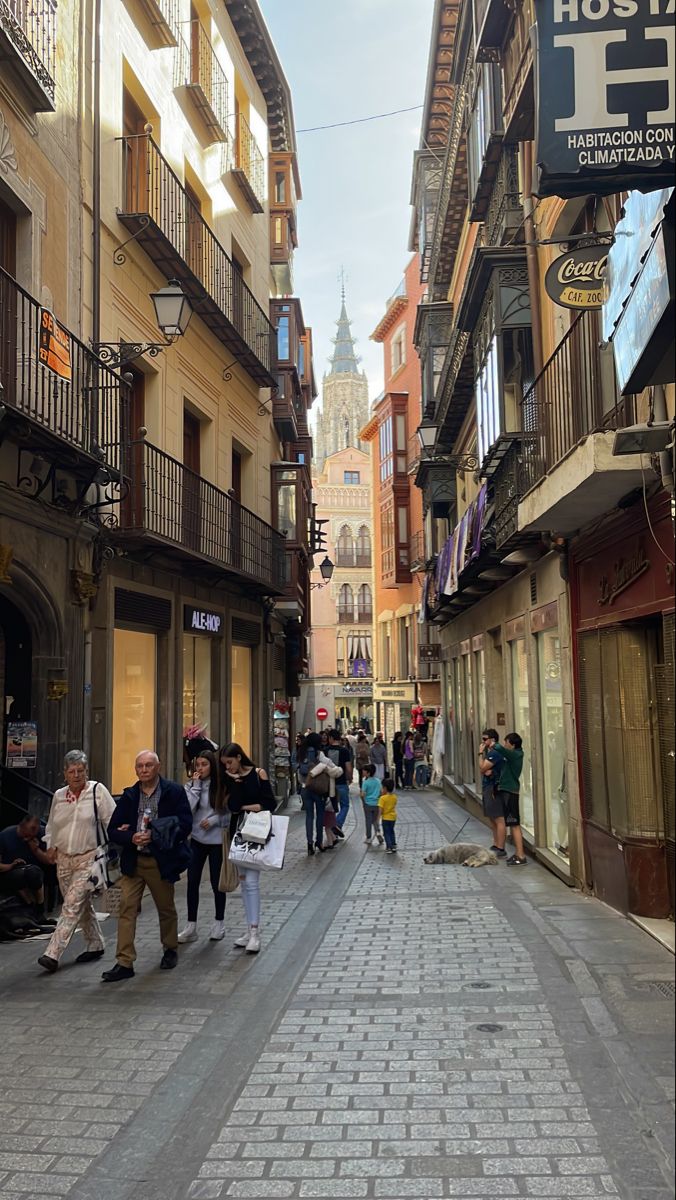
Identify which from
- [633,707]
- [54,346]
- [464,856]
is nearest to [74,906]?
[633,707]

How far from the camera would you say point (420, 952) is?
8.04 metres

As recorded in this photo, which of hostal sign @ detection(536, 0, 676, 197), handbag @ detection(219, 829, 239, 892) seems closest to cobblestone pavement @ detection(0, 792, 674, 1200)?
handbag @ detection(219, 829, 239, 892)

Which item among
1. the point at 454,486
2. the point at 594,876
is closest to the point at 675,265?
the point at 594,876

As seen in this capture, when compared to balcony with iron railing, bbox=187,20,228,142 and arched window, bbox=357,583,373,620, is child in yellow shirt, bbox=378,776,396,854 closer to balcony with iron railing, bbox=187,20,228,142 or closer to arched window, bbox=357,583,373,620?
balcony with iron railing, bbox=187,20,228,142

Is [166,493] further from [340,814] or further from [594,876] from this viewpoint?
[594,876]

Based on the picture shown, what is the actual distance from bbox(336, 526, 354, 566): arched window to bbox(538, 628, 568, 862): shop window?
65756 millimetres

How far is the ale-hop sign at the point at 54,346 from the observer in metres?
9.66

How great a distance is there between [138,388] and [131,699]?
4787 millimetres

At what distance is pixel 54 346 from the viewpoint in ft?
33.2

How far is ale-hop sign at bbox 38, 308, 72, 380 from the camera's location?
9664 mm

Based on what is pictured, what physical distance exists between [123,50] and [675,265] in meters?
14.0

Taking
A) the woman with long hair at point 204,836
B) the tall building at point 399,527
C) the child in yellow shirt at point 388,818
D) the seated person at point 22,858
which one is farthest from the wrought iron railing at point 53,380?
the tall building at point 399,527

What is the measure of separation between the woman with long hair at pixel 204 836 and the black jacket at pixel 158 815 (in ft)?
2.57

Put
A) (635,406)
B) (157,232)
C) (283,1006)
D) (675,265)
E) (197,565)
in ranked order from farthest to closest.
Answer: (197,565) < (157,232) < (635,406) < (283,1006) < (675,265)
